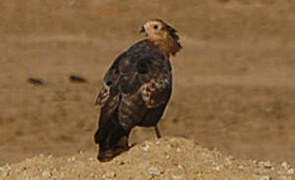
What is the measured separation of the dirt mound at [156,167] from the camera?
1059 centimetres

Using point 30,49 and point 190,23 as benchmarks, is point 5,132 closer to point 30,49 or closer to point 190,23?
point 30,49

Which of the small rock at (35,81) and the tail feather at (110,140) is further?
the small rock at (35,81)

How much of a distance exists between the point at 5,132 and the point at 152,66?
30.3ft

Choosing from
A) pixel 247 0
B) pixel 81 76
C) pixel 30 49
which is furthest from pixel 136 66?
pixel 247 0

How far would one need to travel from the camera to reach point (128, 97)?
36.5 ft

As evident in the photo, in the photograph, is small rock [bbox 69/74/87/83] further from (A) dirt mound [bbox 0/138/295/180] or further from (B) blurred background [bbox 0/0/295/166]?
(A) dirt mound [bbox 0/138/295/180]

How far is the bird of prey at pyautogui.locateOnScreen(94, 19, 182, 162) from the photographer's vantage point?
11.0 metres

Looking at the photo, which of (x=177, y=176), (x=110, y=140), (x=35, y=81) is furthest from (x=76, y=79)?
(x=177, y=176)

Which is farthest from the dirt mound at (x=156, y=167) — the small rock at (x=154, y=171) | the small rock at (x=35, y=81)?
the small rock at (x=35, y=81)

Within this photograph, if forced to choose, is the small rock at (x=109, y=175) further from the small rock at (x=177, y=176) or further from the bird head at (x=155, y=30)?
the bird head at (x=155, y=30)

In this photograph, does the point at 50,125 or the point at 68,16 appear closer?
the point at 50,125

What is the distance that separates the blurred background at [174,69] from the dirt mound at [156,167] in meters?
6.60

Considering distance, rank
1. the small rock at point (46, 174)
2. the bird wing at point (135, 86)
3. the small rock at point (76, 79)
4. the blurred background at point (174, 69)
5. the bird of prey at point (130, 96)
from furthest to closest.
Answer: the small rock at point (76, 79) < the blurred background at point (174, 69) < the bird wing at point (135, 86) < the bird of prey at point (130, 96) < the small rock at point (46, 174)

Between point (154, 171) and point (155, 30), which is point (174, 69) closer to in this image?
point (155, 30)
